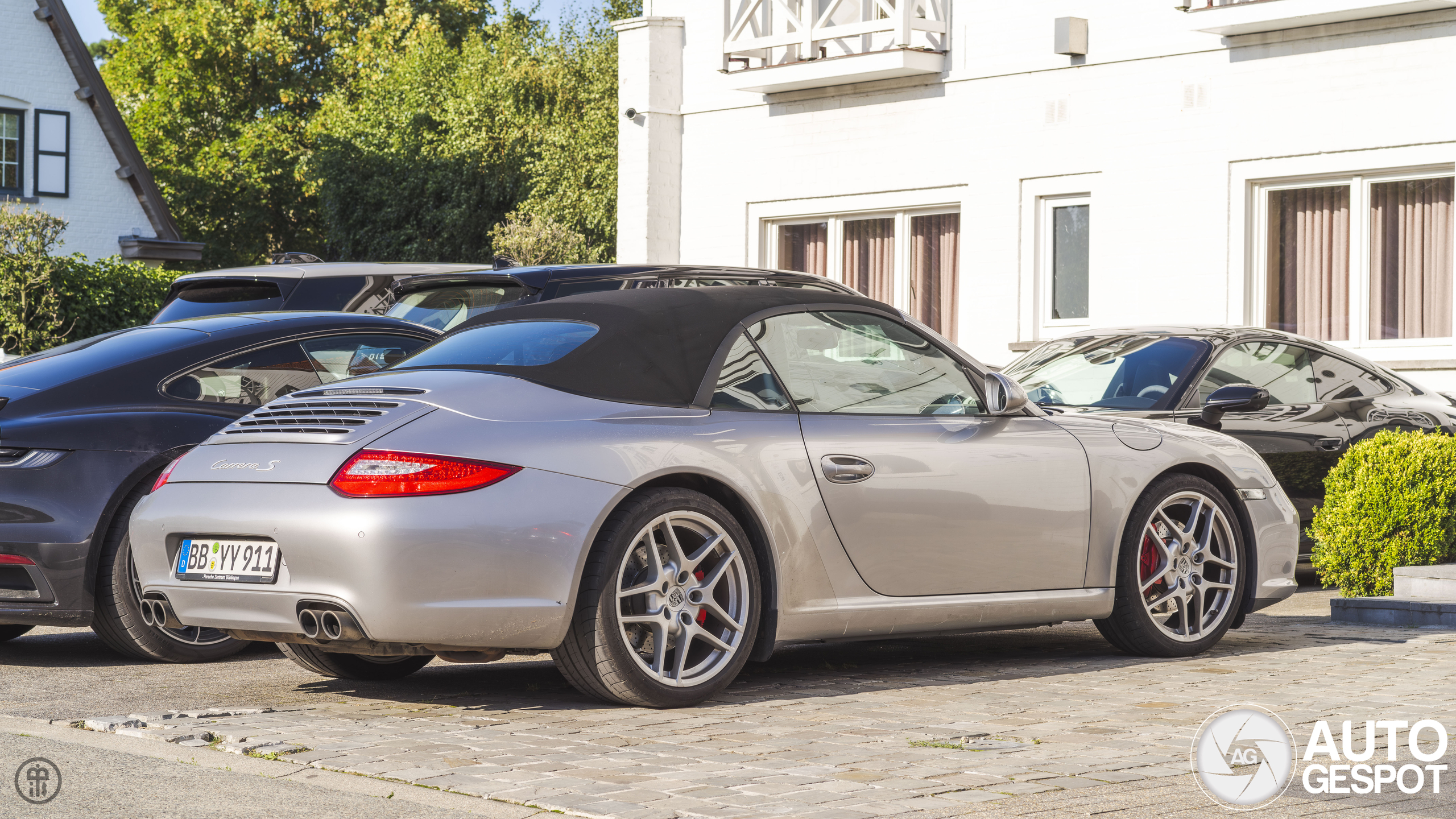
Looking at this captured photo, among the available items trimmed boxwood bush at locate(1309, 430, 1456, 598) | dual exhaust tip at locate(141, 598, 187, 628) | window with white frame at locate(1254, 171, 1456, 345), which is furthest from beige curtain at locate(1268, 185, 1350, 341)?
dual exhaust tip at locate(141, 598, 187, 628)

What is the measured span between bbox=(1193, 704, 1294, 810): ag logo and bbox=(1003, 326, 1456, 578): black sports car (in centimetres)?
389

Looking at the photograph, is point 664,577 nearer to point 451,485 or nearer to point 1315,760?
point 451,485

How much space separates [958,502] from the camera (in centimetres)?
647

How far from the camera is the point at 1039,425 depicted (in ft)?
22.8

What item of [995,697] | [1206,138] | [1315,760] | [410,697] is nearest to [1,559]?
[410,697]

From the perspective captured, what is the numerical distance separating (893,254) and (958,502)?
40.6 feet

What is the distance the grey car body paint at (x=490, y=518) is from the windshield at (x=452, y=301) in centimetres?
242

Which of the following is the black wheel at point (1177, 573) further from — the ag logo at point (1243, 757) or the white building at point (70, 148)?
the white building at point (70, 148)

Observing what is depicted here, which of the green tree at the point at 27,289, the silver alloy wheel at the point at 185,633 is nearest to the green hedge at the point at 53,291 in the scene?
the green tree at the point at 27,289

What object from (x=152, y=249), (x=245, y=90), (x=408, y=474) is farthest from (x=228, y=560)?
(x=245, y=90)

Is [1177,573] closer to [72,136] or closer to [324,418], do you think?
[324,418]

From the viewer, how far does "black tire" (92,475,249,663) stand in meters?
7.02

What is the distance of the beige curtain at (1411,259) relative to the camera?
48.3 feet

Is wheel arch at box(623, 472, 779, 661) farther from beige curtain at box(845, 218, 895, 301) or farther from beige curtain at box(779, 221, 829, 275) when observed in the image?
beige curtain at box(779, 221, 829, 275)
